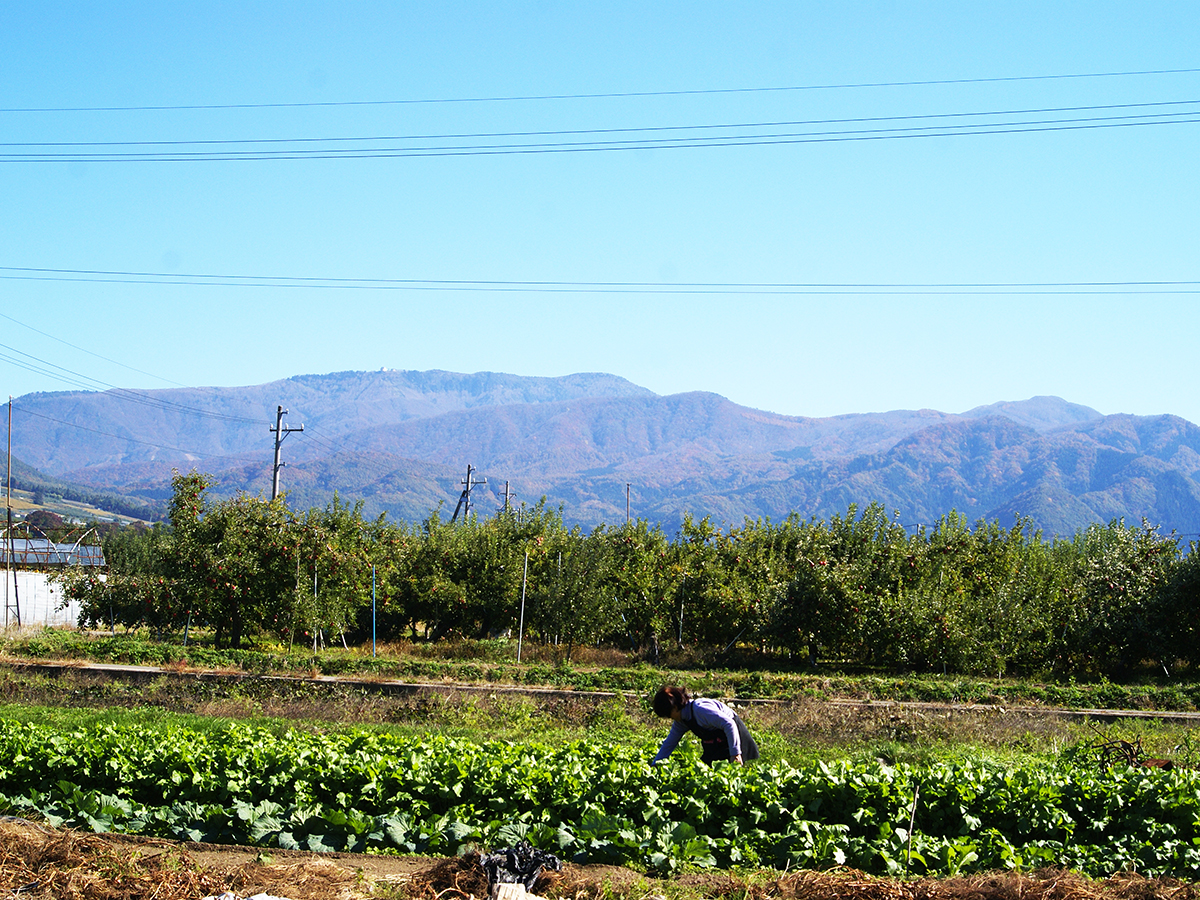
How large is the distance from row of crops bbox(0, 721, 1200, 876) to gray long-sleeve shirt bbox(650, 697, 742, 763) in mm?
292

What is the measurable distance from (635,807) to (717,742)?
1.40m

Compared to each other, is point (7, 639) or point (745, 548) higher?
point (745, 548)

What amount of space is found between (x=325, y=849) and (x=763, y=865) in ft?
12.5

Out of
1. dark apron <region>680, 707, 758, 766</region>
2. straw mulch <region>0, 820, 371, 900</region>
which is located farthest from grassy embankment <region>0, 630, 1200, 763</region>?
straw mulch <region>0, 820, 371, 900</region>

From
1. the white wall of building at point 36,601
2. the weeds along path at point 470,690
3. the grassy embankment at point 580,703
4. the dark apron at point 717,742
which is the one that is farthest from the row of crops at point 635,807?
the white wall of building at point 36,601

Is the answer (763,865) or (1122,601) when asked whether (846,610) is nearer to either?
(1122,601)

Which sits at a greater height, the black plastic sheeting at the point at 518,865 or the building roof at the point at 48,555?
the building roof at the point at 48,555

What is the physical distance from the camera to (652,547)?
104 feet

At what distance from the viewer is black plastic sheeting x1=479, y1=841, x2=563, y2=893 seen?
7.04 m

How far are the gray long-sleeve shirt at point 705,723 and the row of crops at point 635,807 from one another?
0.29 meters

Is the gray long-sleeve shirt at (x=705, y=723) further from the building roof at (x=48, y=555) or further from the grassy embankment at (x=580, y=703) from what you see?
the building roof at (x=48, y=555)

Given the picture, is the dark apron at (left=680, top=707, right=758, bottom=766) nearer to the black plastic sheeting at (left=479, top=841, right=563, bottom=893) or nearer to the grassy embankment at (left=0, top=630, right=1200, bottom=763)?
the black plastic sheeting at (left=479, top=841, right=563, bottom=893)

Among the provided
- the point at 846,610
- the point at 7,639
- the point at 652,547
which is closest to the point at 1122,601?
the point at 846,610

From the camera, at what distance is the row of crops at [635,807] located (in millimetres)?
8117
